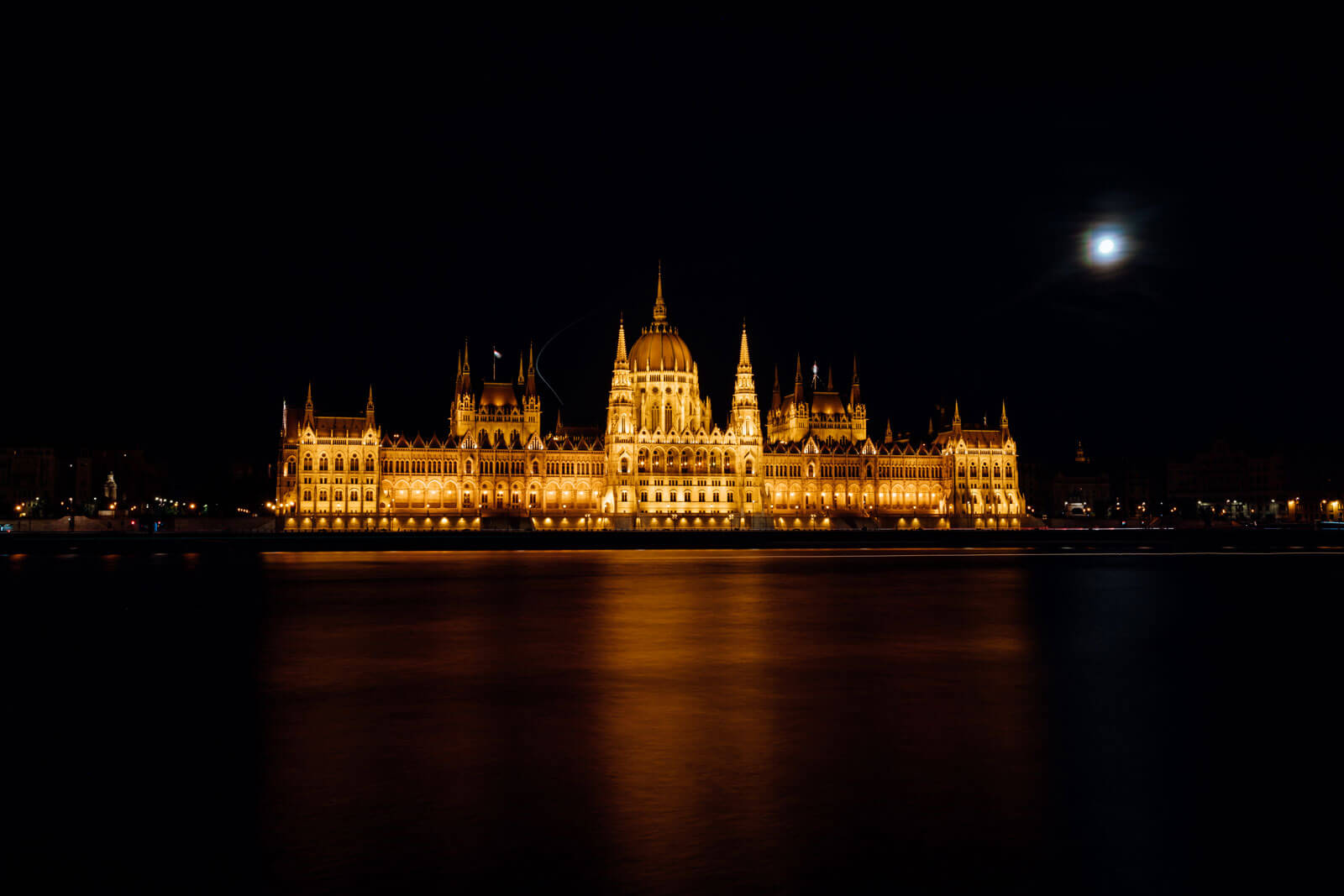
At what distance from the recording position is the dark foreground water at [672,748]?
888 centimetres

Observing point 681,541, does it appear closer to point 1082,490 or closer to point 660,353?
point 660,353

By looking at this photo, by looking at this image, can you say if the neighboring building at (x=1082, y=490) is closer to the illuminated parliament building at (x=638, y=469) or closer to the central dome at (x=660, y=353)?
the illuminated parliament building at (x=638, y=469)

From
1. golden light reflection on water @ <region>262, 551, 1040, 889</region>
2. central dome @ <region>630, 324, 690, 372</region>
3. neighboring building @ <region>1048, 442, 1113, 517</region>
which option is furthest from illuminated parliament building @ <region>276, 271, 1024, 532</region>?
golden light reflection on water @ <region>262, 551, 1040, 889</region>

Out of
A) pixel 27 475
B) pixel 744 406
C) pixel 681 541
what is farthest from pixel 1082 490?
pixel 27 475

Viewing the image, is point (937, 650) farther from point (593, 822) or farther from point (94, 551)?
Result: point (94, 551)

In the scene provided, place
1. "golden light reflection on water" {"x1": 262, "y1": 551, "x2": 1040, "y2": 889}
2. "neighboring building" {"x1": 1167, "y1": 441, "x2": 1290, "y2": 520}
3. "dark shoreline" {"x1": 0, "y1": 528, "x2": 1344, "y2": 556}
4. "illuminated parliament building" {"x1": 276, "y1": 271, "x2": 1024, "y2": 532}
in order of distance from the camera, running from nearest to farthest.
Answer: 1. "golden light reflection on water" {"x1": 262, "y1": 551, "x2": 1040, "y2": 889}
2. "dark shoreline" {"x1": 0, "y1": 528, "x2": 1344, "y2": 556}
3. "illuminated parliament building" {"x1": 276, "y1": 271, "x2": 1024, "y2": 532}
4. "neighboring building" {"x1": 1167, "y1": 441, "x2": 1290, "y2": 520}

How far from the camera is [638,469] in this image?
403ft

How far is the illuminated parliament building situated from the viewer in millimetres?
115875

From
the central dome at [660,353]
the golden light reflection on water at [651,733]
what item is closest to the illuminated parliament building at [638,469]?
the central dome at [660,353]

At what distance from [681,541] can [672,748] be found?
68.2 m

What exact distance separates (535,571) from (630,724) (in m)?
32.5

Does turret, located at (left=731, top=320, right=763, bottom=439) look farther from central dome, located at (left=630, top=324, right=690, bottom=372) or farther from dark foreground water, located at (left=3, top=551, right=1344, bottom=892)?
dark foreground water, located at (left=3, top=551, right=1344, bottom=892)

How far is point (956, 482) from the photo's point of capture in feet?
437

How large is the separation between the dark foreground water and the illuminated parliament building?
275 ft
